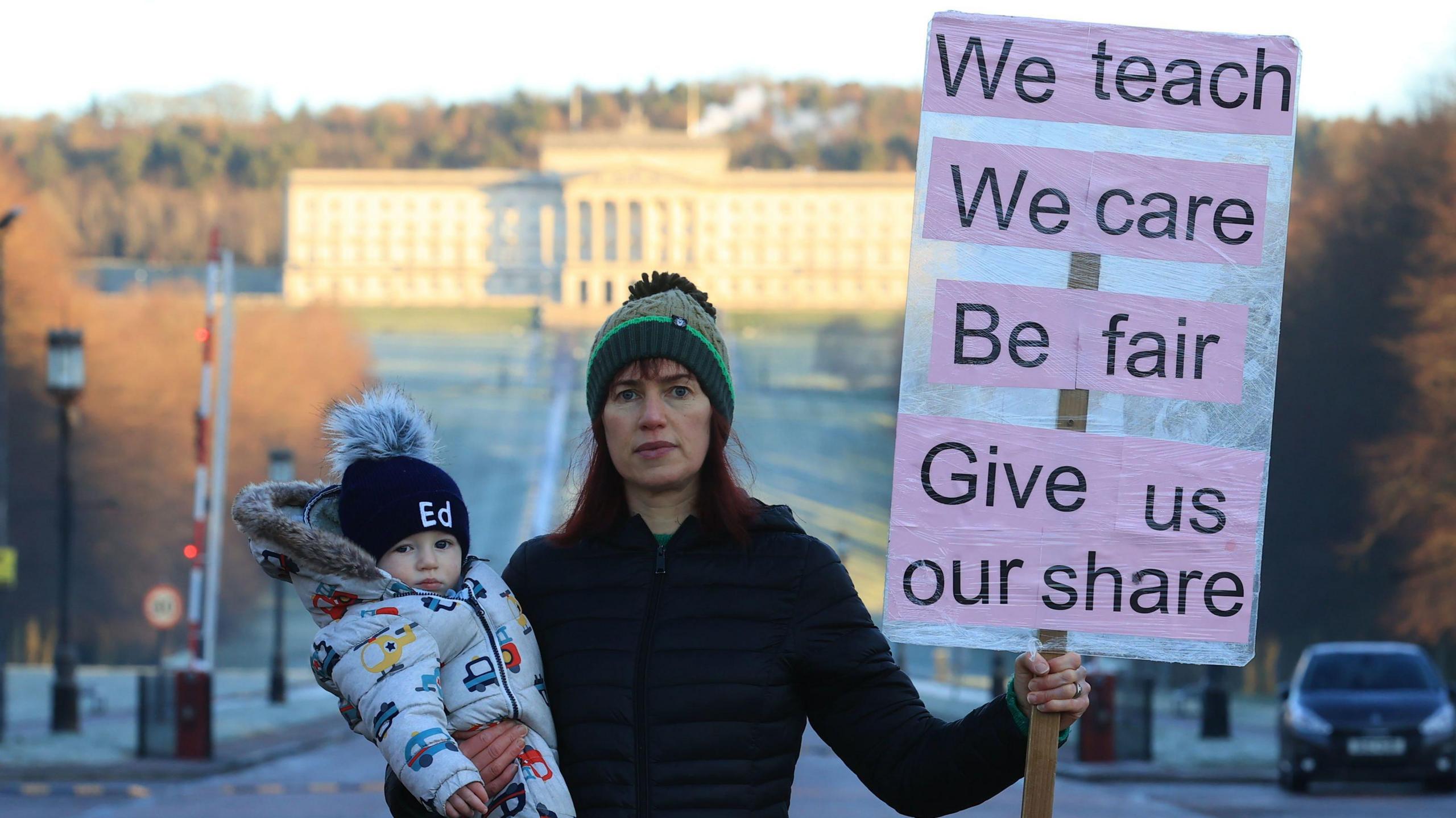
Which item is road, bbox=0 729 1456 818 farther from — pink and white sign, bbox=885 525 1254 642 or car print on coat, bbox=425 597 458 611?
car print on coat, bbox=425 597 458 611

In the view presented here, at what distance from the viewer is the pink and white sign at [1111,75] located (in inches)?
117

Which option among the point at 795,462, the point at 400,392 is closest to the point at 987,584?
the point at 400,392

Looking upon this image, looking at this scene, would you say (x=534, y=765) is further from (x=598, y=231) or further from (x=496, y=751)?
(x=598, y=231)

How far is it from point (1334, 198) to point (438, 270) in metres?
70.3

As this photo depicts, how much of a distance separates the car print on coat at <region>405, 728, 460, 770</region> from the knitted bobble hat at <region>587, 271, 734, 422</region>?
1.61 ft

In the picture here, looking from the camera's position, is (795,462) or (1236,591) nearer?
(1236,591)

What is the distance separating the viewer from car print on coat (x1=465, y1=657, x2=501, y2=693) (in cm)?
271

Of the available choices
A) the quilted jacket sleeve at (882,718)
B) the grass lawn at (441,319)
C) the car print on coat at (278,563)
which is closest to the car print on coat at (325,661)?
the car print on coat at (278,563)

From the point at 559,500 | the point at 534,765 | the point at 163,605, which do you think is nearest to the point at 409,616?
the point at 534,765

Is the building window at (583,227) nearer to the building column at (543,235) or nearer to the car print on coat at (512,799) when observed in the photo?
the building column at (543,235)

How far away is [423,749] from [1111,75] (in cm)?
139

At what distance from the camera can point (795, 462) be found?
6006 centimetres

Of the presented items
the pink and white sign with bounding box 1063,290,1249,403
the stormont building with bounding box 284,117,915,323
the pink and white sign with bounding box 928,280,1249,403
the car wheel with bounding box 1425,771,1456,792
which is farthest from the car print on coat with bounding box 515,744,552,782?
the stormont building with bounding box 284,117,915,323

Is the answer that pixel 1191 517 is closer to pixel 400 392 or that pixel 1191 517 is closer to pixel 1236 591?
pixel 1236 591
